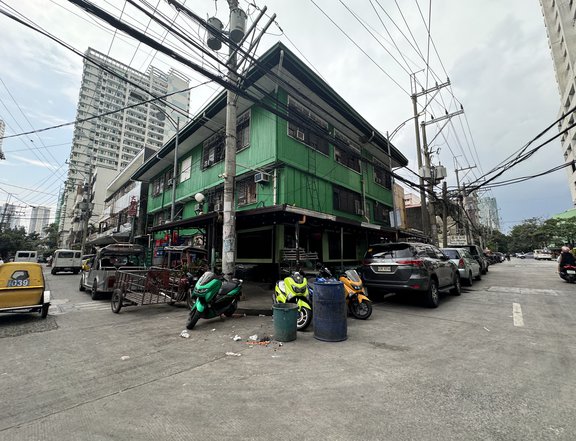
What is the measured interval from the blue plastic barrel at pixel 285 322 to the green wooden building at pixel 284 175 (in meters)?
3.82

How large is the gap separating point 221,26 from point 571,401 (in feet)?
35.8

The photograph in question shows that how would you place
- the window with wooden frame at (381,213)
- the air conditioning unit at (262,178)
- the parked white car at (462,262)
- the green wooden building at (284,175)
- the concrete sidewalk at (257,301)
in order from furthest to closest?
1. the window with wooden frame at (381,213)
2. the parked white car at (462,262)
3. the air conditioning unit at (262,178)
4. the green wooden building at (284,175)
5. the concrete sidewalk at (257,301)

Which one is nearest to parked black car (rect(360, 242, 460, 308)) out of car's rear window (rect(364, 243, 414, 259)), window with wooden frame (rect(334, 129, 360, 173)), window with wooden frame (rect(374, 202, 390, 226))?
car's rear window (rect(364, 243, 414, 259))

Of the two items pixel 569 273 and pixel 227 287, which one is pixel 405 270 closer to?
pixel 227 287

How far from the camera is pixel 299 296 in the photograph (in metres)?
5.80

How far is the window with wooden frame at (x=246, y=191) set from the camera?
41.1ft

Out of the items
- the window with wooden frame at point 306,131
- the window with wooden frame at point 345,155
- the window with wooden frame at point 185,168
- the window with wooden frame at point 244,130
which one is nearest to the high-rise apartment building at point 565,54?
the window with wooden frame at point 345,155

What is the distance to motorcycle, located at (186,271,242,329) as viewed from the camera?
19.3 feet

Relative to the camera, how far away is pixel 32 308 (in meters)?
6.46

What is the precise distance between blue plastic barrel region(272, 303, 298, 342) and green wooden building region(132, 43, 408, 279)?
151 inches

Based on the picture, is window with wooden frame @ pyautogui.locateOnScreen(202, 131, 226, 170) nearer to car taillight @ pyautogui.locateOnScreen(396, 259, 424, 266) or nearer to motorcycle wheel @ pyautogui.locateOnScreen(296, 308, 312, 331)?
car taillight @ pyautogui.locateOnScreen(396, 259, 424, 266)

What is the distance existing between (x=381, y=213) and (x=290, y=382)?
1704 centimetres

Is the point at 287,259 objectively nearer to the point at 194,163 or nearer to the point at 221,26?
the point at 221,26

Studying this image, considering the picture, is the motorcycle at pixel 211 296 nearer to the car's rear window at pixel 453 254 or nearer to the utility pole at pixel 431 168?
the car's rear window at pixel 453 254
